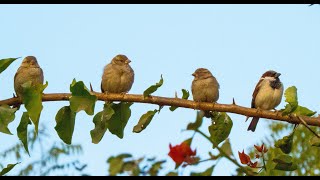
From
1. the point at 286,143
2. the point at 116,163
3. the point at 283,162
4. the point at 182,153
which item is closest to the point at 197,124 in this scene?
the point at 182,153


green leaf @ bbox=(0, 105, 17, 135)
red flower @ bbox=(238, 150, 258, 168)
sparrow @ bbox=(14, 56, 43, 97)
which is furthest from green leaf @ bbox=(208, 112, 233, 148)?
sparrow @ bbox=(14, 56, 43, 97)

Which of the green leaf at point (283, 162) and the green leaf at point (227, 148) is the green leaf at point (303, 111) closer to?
the green leaf at point (283, 162)

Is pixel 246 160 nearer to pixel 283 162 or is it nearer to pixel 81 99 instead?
pixel 283 162

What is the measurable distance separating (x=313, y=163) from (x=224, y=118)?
1123cm

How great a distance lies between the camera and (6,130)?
2539mm

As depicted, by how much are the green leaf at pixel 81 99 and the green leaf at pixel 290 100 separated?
795 mm

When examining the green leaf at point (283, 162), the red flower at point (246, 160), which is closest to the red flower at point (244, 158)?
the red flower at point (246, 160)

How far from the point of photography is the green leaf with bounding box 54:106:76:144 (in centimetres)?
277

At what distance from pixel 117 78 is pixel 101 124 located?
336cm

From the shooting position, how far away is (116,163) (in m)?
2.44

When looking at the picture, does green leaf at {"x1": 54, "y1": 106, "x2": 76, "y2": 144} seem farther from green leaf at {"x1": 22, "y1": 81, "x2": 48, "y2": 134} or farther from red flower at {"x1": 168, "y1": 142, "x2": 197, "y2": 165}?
red flower at {"x1": 168, "y1": 142, "x2": 197, "y2": 165}
